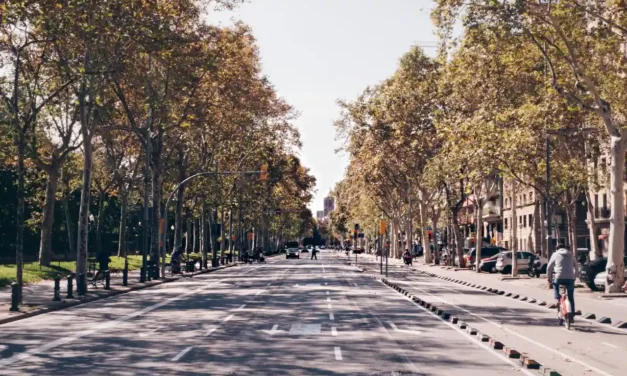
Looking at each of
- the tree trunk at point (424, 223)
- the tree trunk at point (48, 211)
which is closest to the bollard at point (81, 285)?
the tree trunk at point (48, 211)

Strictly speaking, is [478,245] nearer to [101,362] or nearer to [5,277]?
[5,277]

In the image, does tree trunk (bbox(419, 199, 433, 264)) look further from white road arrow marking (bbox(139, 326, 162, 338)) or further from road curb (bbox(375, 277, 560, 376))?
white road arrow marking (bbox(139, 326, 162, 338))

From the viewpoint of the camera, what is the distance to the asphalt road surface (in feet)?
42.5

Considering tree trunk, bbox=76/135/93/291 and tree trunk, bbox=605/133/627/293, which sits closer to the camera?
tree trunk, bbox=605/133/627/293

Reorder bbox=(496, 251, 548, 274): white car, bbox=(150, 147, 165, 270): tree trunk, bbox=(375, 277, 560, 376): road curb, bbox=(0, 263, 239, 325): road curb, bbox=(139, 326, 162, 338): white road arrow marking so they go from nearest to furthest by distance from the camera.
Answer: bbox=(375, 277, 560, 376): road curb, bbox=(139, 326, 162, 338): white road arrow marking, bbox=(0, 263, 239, 325): road curb, bbox=(150, 147, 165, 270): tree trunk, bbox=(496, 251, 548, 274): white car

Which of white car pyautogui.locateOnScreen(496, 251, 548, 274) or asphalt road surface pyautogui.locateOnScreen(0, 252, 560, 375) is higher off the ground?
white car pyautogui.locateOnScreen(496, 251, 548, 274)

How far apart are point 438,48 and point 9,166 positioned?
4340cm

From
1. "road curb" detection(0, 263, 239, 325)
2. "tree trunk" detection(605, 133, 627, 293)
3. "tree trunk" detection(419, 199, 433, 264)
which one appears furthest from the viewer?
"tree trunk" detection(419, 199, 433, 264)

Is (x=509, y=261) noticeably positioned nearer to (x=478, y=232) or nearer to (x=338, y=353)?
(x=478, y=232)

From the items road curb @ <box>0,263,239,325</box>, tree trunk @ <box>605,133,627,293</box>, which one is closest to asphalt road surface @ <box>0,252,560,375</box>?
road curb @ <box>0,263,239,325</box>

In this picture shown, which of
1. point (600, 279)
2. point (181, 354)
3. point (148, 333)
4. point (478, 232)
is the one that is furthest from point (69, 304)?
point (478, 232)

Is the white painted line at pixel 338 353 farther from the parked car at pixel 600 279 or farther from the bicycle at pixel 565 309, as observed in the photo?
the parked car at pixel 600 279

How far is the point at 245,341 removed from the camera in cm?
1652

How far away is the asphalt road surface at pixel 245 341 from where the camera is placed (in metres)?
12.9
